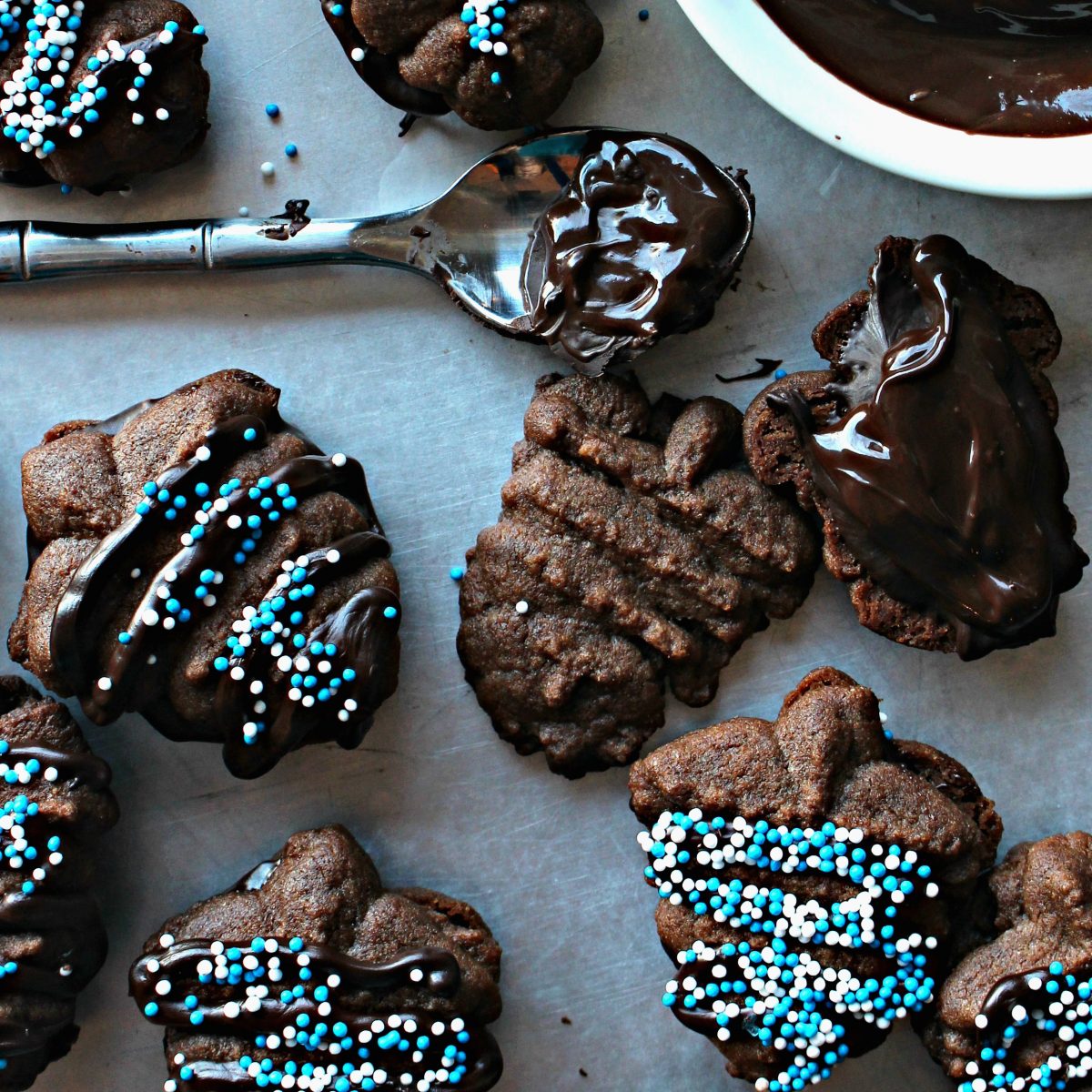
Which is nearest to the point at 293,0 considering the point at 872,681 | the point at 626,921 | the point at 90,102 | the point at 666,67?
the point at 90,102

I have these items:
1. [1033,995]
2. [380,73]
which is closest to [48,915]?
[380,73]

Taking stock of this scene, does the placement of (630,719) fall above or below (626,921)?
above

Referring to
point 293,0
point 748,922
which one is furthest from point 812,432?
point 293,0

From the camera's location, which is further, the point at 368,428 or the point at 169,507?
the point at 368,428

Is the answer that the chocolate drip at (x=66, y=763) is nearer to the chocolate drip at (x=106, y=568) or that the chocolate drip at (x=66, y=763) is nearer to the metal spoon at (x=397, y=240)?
the chocolate drip at (x=106, y=568)

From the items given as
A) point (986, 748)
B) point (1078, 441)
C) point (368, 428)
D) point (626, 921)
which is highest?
point (1078, 441)

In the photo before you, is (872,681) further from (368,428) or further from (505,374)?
(368,428)
